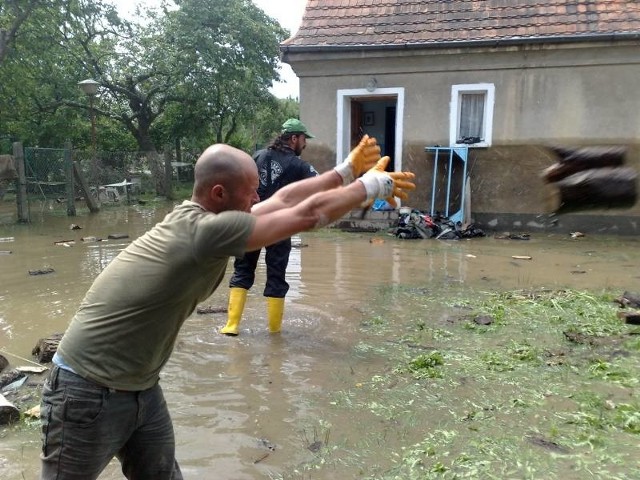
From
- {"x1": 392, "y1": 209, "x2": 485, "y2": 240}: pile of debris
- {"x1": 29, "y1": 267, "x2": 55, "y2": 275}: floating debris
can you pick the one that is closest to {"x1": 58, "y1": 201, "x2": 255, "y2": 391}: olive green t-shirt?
{"x1": 29, "y1": 267, "x2": 55, "y2": 275}: floating debris

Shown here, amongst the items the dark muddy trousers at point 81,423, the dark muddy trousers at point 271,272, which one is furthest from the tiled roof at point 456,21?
the dark muddy trousers at point 81,423

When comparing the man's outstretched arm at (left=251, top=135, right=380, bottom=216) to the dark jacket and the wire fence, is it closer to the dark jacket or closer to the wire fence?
the dark jacket

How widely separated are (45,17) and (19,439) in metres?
18.1

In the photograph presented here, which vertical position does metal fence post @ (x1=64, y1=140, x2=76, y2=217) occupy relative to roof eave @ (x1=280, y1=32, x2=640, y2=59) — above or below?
below

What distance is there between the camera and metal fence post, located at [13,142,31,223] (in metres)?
13.0

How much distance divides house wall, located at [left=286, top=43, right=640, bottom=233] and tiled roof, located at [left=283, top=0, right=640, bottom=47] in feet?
0.90

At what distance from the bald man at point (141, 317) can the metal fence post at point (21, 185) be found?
12.6m

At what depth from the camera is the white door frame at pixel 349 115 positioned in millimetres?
12445

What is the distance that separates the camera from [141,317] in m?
2.04

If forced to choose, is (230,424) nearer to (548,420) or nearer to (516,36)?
(548,420)

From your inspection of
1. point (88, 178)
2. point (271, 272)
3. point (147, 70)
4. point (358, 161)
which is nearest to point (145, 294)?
point (358, 161)

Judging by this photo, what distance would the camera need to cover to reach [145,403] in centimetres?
217

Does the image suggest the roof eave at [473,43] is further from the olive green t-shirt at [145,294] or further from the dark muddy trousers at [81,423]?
the dark muddy trousers at [81,423]

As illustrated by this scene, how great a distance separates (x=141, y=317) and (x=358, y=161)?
1.50 meters
